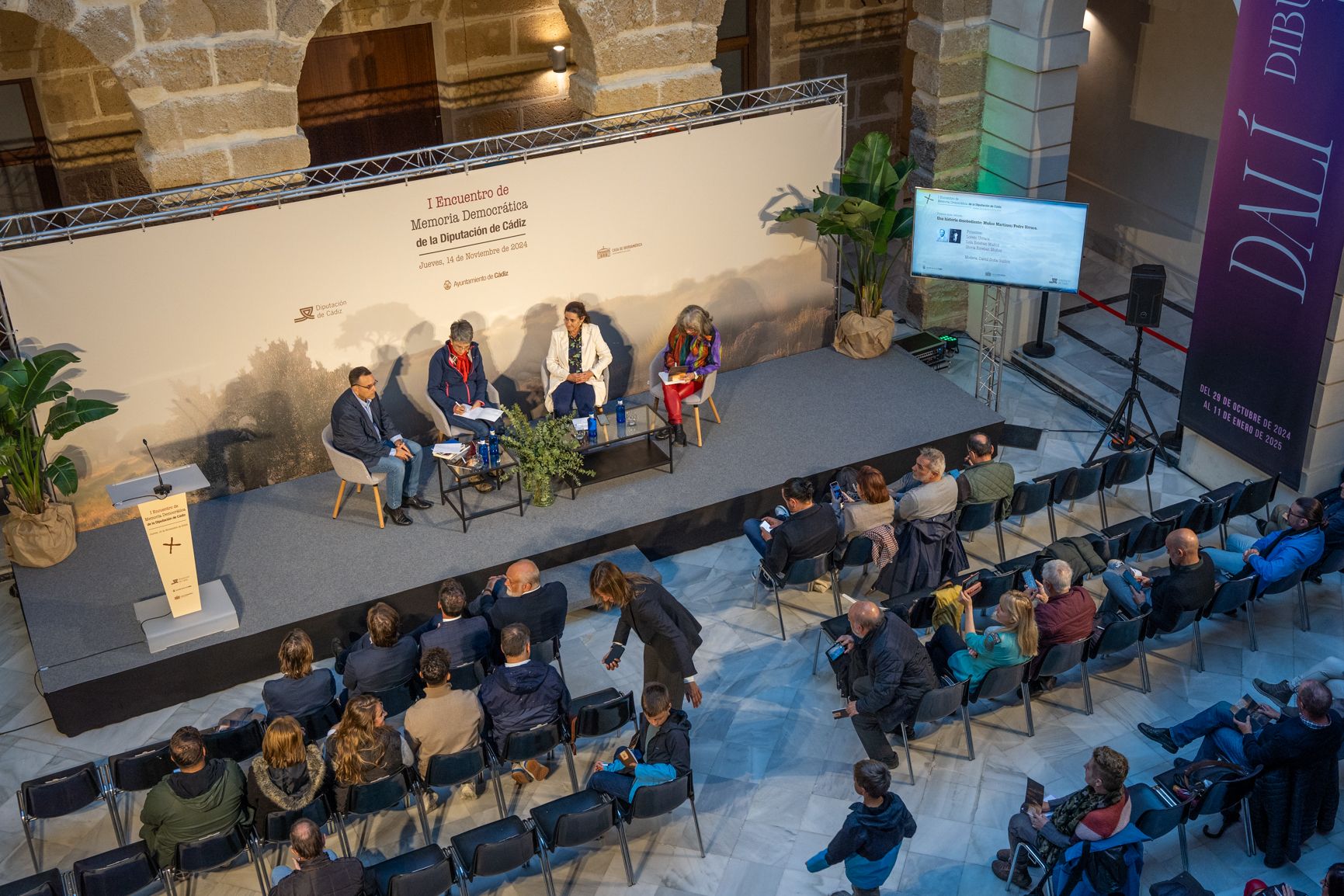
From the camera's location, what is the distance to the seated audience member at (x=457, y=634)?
302 inches

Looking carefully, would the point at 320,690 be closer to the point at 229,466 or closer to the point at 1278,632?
the point at 229,466

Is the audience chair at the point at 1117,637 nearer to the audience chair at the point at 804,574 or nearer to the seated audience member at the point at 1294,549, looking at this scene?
the seated audience member at the point at 1294,549

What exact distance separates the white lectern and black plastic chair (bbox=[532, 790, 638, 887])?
2937 millimetres

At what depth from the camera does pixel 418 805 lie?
735cm

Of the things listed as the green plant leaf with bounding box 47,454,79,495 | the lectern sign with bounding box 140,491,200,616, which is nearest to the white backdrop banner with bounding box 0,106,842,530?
the green plant leaf with bounding box 47,454,79,495

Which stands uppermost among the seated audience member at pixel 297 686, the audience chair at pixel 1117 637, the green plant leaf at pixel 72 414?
the green plant leaf at pixel 72 414

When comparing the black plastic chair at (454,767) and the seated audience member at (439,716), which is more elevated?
the seated audience member at (439,716)

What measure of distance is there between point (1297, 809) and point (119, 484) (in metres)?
6.98

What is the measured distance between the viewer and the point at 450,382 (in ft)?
32.3

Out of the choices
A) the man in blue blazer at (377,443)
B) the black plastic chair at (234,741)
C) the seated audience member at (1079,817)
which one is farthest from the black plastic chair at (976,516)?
the black plastic chair at (234,741)

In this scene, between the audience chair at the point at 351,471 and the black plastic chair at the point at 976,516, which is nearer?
the black plastic chair at the point at 976,516

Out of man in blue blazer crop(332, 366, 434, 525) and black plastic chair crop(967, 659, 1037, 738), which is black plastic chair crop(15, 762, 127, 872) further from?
black plastic chair crop(967, 659, 1037, 738)

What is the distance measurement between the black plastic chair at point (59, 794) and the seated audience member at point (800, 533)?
4009 millimetres

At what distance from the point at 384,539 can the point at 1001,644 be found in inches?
172
